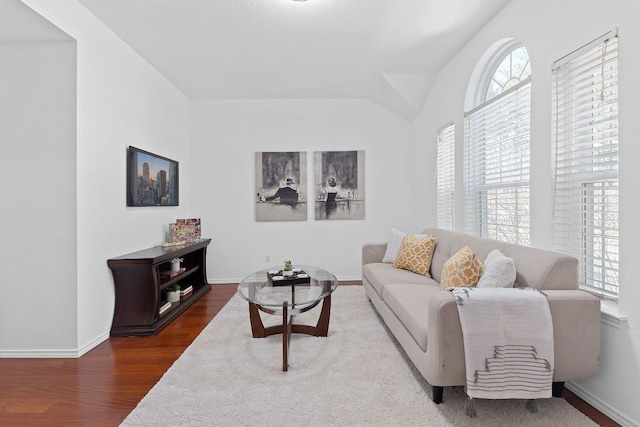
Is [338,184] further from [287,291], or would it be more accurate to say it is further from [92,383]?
[92,383]

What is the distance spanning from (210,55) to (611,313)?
3.95m

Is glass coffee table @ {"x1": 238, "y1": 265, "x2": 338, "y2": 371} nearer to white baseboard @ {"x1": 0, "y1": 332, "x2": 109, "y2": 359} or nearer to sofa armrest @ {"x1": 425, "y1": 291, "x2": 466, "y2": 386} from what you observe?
sofa armrest @ {"x1": 425, "y1": 291, "x2": 466, "y2": 386}

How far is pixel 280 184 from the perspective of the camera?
496 centimetres

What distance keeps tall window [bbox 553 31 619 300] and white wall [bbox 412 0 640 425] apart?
0.27ft

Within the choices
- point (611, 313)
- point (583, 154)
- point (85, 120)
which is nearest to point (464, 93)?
point (583, 154)

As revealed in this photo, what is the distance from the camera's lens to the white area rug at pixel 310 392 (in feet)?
5.64

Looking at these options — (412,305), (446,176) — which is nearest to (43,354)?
(412,305)

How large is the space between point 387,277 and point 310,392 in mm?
1415

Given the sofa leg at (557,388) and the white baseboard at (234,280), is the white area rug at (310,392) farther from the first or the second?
the white baseboard at (234,280)

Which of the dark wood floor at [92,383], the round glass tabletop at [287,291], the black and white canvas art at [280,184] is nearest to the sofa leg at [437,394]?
the dark wood floor at [92,383]

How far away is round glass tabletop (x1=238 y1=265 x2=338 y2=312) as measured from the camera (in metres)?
2.43

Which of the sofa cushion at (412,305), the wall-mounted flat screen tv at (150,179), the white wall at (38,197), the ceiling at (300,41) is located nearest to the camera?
the sofa cushion at (412,305)

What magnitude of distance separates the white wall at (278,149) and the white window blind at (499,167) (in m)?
1.74

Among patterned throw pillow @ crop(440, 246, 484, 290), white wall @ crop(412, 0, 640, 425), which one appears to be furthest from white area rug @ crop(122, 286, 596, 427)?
patterned throw pillow @ crop(440, 246, 484, 290)
